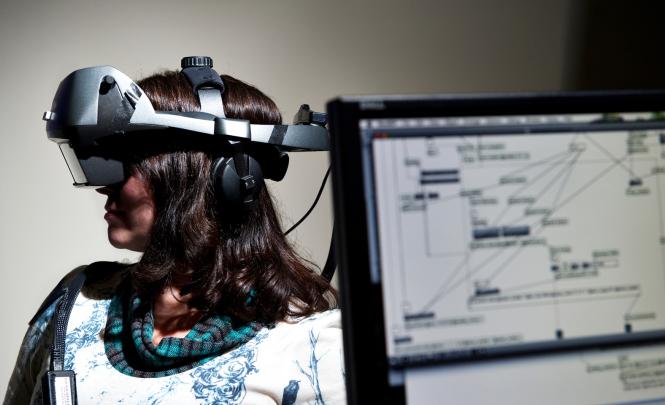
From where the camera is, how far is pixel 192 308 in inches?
42.3

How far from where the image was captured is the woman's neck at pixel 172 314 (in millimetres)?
1055

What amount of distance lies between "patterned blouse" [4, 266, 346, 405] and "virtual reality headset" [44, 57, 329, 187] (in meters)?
0.25

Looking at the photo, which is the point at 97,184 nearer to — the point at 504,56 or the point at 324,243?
the point at 324,243

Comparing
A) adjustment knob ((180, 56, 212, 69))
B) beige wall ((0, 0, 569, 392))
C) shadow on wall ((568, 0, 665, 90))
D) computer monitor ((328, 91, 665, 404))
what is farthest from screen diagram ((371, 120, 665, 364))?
shadow on wall ((568, 0, 665, 90))

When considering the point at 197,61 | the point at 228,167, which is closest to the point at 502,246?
the point at 228,167

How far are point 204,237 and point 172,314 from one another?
0.14 meters

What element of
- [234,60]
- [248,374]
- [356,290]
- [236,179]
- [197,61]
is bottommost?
[248,374]

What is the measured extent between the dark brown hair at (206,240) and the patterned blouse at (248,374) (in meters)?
0.05

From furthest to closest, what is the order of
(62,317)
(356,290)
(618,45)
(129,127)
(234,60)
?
(618,45)
(234,60)
(62,317)
(129,127)
(356,290)

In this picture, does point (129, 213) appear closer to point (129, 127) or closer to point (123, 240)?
point (123, 240)

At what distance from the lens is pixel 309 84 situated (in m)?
1.65

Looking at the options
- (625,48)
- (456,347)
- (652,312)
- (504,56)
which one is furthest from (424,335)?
(625,48)

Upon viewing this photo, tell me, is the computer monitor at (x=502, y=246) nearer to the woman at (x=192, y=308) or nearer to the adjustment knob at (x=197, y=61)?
the woman at (x=192, y=308)

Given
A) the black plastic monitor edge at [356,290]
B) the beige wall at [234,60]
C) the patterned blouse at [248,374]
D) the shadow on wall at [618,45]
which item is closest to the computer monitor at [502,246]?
the black plastic monitor edge at [356,290]
